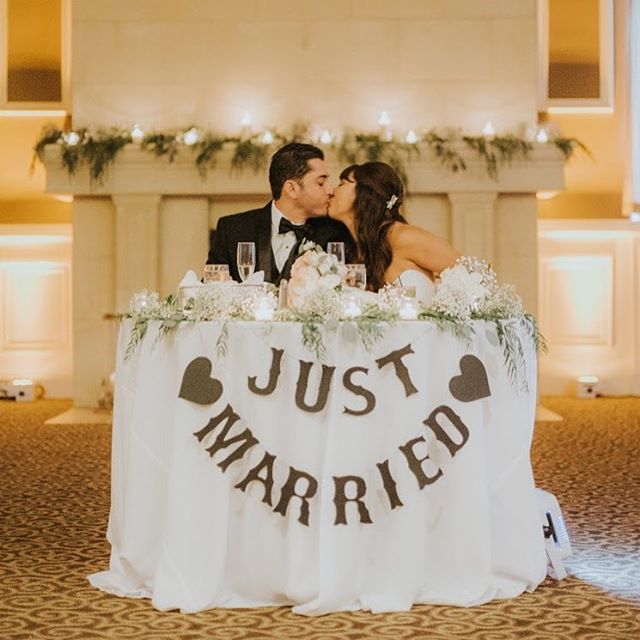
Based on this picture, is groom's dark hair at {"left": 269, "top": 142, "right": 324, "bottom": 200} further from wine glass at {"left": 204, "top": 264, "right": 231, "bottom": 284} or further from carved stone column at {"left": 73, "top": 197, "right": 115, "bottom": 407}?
carved stone column at {"left": 73, "top": 197, "right": 115, "bottom": 407}

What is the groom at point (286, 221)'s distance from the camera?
4535mm

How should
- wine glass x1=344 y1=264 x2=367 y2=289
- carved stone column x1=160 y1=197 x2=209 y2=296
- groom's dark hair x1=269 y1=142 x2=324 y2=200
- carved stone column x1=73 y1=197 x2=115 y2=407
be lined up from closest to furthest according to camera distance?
wine glass x1=344 y1=264 x2=367 y2=289, groom's dark hair x1=269 y1=142 x2=324 y2=200, carved stone column x1=160 y1=197 x2=209 y2=296, carved stone column x1=73 y1=197 x2=115 y2=407

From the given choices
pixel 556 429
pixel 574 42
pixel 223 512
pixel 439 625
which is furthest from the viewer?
pixel 574 42

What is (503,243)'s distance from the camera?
8422 mm

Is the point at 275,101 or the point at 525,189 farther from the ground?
the point at 275,101

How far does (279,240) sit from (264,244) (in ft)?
0.22

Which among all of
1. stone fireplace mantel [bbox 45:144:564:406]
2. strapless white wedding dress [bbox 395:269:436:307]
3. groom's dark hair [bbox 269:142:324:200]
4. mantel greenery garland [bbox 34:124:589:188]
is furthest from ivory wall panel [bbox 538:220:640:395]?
strapless white wedding dress [bbox 395:269:436:307]

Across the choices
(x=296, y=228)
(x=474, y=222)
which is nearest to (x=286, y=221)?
(x=296, y=228)

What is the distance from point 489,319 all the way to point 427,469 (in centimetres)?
51

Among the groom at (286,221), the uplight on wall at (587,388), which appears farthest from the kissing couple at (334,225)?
the uplight on wall at (587,388)

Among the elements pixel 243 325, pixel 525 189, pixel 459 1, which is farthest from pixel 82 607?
pixel 459 1

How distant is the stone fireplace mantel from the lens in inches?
322

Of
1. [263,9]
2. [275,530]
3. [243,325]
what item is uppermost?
[263,9]

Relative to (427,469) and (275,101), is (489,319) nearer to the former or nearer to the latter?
(427,469)
